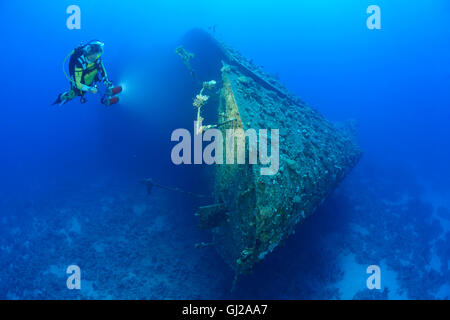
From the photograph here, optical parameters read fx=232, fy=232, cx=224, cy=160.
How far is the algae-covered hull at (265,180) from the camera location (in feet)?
14.7

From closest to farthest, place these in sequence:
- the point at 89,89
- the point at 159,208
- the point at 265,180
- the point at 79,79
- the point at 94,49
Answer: the point at 265,180 → the point at 89,89 → the point at 94,49 → the point at 79,79 → the point at 159,208

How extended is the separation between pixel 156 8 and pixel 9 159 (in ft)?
225

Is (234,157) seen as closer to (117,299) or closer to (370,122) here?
(117,299)

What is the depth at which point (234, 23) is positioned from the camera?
2643 inches

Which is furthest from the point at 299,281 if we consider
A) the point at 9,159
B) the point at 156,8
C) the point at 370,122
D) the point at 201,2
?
the point at 201,2

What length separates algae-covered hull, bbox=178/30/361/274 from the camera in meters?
4.49

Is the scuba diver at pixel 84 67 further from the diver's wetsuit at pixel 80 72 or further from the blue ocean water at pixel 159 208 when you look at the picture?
the blue ocean water at pixel 159 208

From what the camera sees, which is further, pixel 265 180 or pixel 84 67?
pixel 84 67

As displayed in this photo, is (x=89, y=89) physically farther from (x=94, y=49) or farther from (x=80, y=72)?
(x=94, y=49)

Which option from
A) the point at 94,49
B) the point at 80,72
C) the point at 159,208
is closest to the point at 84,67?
the point at 80,72

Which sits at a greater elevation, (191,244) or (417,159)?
(417,159)

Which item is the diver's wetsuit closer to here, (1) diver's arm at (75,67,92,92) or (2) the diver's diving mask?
(1) diver's arm at (75,67,92,92)

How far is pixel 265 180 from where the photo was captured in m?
4.49

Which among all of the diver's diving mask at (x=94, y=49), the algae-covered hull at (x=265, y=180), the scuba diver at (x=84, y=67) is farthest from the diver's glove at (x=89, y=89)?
the algae-covered hull at (x=265, y=180)
